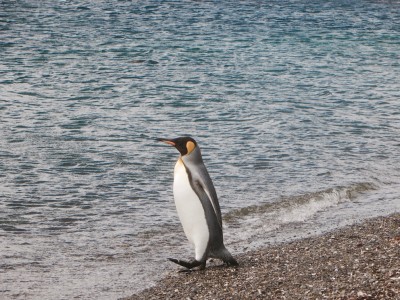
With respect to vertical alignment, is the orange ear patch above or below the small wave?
above

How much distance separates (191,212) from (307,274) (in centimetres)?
110

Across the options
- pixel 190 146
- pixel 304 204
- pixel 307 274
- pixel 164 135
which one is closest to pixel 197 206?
pixel 190 146

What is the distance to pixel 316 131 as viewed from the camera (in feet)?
40.3

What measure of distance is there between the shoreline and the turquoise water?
42 centimetres

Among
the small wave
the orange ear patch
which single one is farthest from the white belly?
the small wave

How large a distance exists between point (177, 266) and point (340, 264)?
132cm

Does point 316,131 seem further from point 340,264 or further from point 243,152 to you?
point 340,264

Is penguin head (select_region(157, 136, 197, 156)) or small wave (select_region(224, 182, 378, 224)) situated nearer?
penguin head (select_region(157, 136, 197, 156))

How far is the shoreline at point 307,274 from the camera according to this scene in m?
5.33

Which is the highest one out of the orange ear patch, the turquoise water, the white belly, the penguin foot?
the orange ear patch

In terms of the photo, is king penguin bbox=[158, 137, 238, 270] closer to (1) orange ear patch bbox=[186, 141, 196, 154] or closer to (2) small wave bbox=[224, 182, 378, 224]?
(1) orange ear patch bbox=[186, 141, 196, 154]

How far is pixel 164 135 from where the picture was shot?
39.7ft

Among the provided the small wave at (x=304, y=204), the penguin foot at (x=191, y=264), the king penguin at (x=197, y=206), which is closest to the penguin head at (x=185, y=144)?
the king penguin at (x=197, y=206)

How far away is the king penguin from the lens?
638 cm
